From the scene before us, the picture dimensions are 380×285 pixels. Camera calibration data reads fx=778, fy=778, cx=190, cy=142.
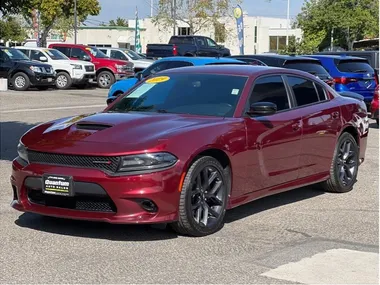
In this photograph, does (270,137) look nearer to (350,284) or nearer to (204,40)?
(350,284)

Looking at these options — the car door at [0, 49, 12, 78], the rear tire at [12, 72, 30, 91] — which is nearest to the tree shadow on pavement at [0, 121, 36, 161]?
the rear tire at [12, 72, 30, 91]

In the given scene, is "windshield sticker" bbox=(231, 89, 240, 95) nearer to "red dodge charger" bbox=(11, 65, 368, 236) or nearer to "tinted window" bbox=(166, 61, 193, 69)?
"red dodge charger" bbox=(11, 65, 368, 236)

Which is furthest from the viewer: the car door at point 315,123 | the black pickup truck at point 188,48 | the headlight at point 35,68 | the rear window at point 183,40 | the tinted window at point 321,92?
the rear window at point 183,40

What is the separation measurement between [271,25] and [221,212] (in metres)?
92.5

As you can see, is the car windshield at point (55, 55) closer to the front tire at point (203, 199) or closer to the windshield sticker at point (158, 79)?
the windshield sticker at point (158, 79)

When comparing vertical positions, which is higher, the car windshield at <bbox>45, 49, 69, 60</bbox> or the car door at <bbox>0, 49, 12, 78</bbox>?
the car windshield at <bbox>45, 49, 69, 60</bbox>

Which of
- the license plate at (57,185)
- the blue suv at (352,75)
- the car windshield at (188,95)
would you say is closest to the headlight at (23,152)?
the license plate at (57,185)

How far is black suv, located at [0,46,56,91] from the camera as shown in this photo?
94.8 ft

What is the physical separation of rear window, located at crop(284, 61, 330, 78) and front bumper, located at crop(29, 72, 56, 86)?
12.7m

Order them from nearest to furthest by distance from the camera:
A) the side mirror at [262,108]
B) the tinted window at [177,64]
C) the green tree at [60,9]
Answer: the side mirror at [262,108] < the tinted window at [177,64] < the green tree at [60,9]

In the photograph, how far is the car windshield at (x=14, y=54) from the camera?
97.7 feet

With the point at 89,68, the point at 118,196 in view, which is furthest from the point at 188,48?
the point at 118,196

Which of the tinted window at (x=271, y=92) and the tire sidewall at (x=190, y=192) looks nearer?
the tire sidewall at (x=190, y=192)

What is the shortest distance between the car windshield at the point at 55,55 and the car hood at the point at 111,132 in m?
24.3
